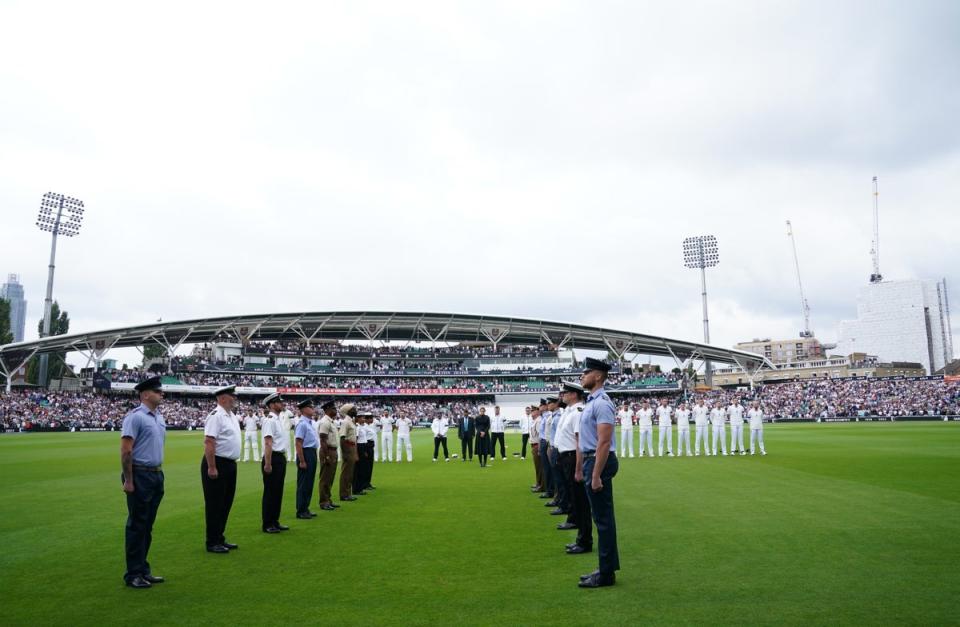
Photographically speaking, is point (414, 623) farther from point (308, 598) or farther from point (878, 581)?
point (878, 581)

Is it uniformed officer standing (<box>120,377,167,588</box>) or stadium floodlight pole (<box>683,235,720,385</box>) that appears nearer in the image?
uniformed officer standing (<box>120,377,167,588</box>)

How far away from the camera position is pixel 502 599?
5609 millimetres

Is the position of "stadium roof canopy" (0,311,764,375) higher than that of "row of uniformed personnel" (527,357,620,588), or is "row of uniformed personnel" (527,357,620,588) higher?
"stadium roof canopy" (0,311,764,375)

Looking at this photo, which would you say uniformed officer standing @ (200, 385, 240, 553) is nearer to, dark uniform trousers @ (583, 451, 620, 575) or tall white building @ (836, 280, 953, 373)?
dark uniform trousers @ (583, 451, 620, 575)

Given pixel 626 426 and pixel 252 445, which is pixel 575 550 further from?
pixel 252 445

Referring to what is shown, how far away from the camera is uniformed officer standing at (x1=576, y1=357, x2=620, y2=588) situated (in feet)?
19.9

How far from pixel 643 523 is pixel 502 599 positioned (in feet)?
14.7

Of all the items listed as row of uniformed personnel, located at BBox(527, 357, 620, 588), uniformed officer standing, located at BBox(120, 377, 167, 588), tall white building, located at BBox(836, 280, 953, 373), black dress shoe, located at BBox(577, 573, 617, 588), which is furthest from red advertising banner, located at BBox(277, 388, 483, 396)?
tall white building, located at BBox(836, 280, 953, 373)

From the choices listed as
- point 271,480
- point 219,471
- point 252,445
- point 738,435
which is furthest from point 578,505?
point 738,435

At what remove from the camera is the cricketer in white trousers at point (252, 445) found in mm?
22678

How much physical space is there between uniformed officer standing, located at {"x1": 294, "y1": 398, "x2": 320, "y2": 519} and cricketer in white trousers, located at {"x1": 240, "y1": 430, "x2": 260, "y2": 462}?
12.5 m

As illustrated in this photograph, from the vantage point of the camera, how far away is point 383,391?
7219 cm

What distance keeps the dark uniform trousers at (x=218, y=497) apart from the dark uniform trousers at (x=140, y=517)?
1056mm

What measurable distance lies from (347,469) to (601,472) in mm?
8077
